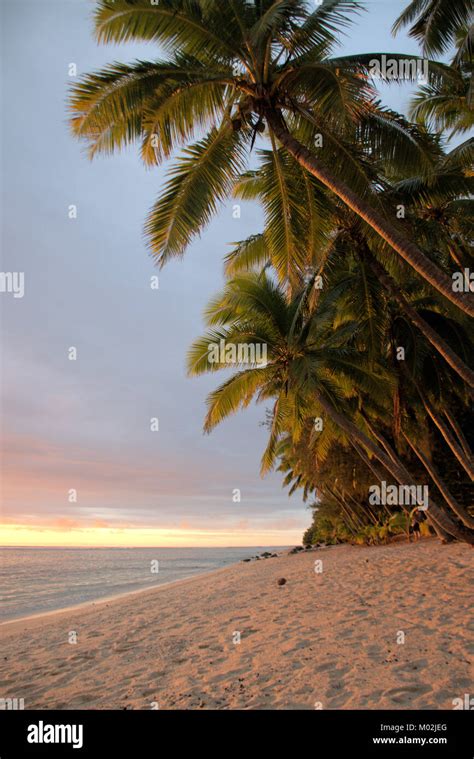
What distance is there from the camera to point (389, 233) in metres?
6.52

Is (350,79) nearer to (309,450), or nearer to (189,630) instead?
(189,630)

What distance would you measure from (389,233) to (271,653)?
→ 227 inches

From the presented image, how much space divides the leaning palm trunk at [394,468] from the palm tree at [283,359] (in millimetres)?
28

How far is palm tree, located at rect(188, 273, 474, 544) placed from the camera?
1369cm

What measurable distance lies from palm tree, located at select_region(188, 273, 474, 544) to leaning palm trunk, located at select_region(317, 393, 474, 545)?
3 centimetres

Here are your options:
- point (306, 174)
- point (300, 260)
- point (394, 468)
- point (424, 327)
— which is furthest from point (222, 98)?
point (394, 468)

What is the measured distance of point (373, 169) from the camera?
8.48 meters

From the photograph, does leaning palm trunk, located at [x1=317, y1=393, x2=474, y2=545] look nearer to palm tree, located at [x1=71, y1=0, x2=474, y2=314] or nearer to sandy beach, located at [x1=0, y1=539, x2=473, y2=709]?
sandy beach, located at [x1=0, y1=539, x2=473, y2=709]

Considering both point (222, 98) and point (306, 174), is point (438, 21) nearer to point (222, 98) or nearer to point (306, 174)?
point (306, 174)

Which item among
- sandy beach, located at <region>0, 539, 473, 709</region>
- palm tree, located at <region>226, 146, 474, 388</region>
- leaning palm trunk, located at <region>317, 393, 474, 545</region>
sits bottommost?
sandy beach, located at <region>0, 539, 473, 709</region>
